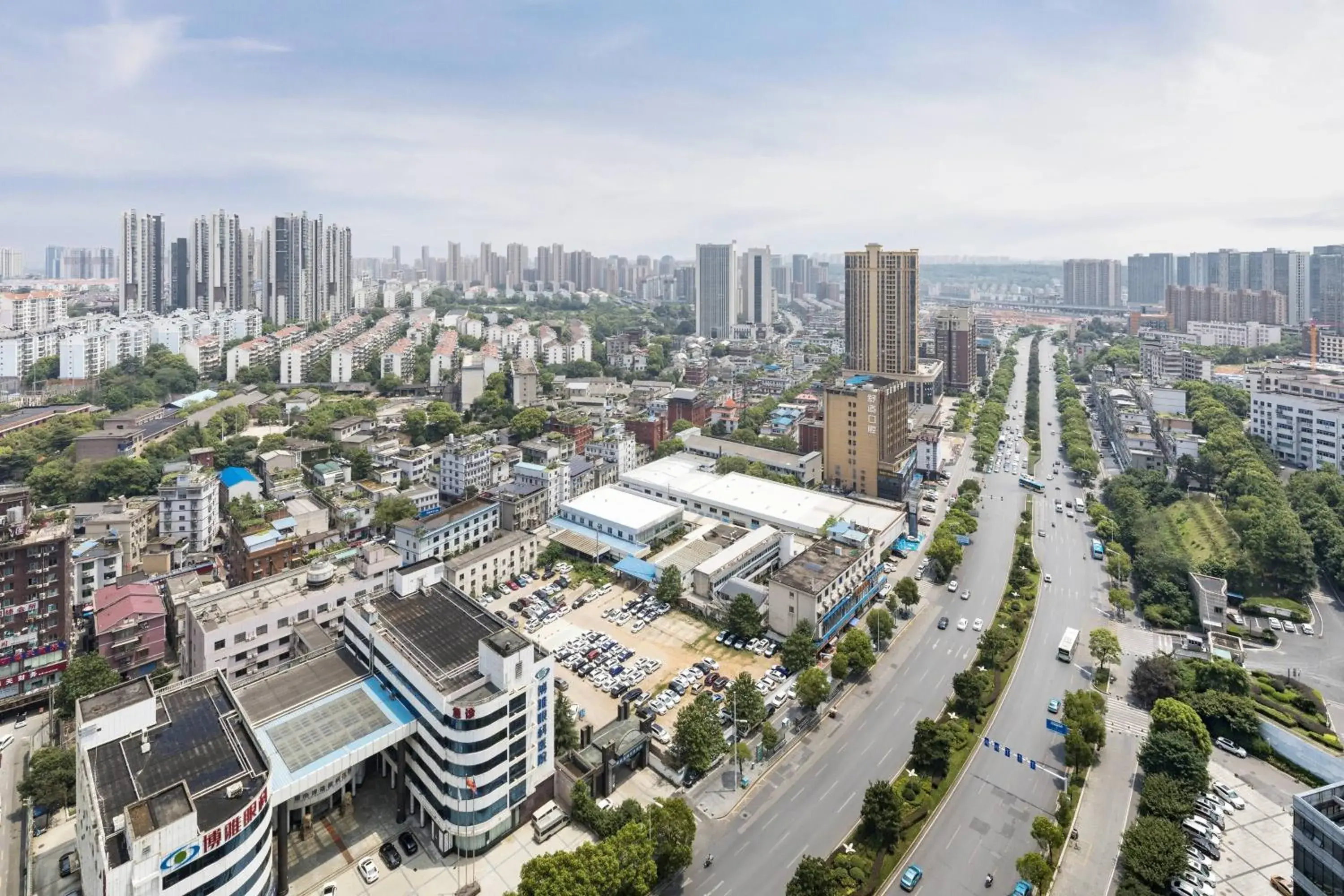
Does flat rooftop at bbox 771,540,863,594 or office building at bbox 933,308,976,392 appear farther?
office building at bbox 933,308,976,392

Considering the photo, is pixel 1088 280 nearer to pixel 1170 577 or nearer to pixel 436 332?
pixel 436 332

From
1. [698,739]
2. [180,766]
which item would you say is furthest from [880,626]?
[180,766]

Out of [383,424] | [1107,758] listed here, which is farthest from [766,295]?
[1107,758]

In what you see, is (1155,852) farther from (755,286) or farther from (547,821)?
(755,286)

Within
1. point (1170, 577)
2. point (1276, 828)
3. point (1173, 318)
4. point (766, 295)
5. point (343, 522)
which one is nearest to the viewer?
point (1276, 828)

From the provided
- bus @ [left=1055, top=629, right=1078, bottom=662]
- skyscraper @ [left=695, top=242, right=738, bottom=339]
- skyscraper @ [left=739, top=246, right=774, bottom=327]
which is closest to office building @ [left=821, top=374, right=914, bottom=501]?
bus @ [left=1055, top=629, right=1078, bottom=662]

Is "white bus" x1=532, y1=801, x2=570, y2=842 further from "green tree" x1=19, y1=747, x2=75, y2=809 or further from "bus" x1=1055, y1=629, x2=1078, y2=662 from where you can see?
"bus" x1=1055, y1=629, x2=1078, y2=662

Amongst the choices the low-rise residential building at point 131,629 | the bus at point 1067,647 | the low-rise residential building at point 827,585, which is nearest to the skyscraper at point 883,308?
the low-rise residential building at point 827,585

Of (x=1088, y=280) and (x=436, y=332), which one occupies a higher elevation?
(x=1088, y=280)
